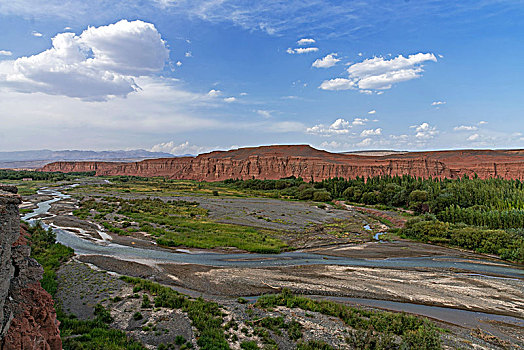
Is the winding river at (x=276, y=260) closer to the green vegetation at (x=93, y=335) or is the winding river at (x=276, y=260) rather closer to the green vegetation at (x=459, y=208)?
the green vegetation at (x=459, y=208)

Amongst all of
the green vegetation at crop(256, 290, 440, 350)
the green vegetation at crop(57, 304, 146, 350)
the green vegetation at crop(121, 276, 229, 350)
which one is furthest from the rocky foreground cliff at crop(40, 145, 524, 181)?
the green vegetation at crop(57, 304, 146, 350)

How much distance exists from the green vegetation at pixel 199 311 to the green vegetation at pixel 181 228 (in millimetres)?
12132

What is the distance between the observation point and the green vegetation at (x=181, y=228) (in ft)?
101

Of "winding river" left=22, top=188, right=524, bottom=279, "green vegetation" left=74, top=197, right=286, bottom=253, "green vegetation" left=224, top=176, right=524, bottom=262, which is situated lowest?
"winding river" left=22, top=188, right=524, bottom=279

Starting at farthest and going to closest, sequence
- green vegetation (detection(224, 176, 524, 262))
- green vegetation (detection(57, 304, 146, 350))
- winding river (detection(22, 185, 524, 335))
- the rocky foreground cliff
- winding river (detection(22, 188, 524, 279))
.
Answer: the rocky foreground cliff, green vegetation (detection(224, 176, 524, 262)), winding river (detection(22, 188, 524, 279)), winding river (detection(22, 185, 524, 335)), green vegetation (detection(57, 304, 146, 350))

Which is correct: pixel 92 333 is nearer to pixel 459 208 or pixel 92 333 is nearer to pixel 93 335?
pixel 93 335

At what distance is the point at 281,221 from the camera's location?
4444 cm

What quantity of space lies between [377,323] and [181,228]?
27395 millimetres

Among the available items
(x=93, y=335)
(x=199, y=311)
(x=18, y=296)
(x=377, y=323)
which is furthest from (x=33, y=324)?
(x=377, y=323)

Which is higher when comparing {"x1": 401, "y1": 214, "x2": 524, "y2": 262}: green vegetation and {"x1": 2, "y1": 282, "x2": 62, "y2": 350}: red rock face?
{"x1": 2, "y1": 282, "x2": 62, "y2": 350}: red rock face

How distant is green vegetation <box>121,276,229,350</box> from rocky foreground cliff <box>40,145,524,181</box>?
99845 millimetres

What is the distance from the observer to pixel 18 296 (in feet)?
26.6

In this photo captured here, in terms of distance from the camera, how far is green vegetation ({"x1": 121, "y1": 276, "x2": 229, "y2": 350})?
12346 mm

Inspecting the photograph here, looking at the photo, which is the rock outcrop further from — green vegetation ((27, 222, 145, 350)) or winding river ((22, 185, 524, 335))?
winding river ((22, 185, 524, 335))
